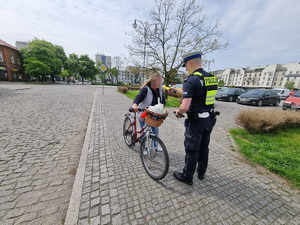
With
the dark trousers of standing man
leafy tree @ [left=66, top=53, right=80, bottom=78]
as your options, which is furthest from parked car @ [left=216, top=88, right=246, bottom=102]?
leafy tree @ [left=66, top=53, right=80, bottom=78]

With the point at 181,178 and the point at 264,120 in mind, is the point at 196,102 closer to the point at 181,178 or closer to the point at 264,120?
the point at 181,178

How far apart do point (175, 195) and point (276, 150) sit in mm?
3601

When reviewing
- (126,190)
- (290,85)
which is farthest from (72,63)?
(290,85)

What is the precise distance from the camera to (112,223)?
1.70m

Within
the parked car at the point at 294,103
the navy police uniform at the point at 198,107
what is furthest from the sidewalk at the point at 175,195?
the parked car at the point at 294,103

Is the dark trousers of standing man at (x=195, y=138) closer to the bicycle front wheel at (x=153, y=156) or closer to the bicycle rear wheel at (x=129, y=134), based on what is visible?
the bicycle front wheel at (x=153, y=156)

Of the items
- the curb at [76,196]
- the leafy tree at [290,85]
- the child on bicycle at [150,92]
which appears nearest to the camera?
the curb at [76,196]

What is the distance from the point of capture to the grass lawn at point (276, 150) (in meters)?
2.91

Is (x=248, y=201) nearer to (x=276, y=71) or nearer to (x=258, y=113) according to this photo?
(x=258, y=113)

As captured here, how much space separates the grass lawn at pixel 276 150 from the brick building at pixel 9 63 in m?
48.2

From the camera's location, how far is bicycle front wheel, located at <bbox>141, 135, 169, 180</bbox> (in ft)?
8.16

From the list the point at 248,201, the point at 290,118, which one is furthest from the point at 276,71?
the point at 248,201

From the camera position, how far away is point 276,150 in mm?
3770

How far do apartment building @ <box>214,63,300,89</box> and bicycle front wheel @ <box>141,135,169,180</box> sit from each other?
92.2m
